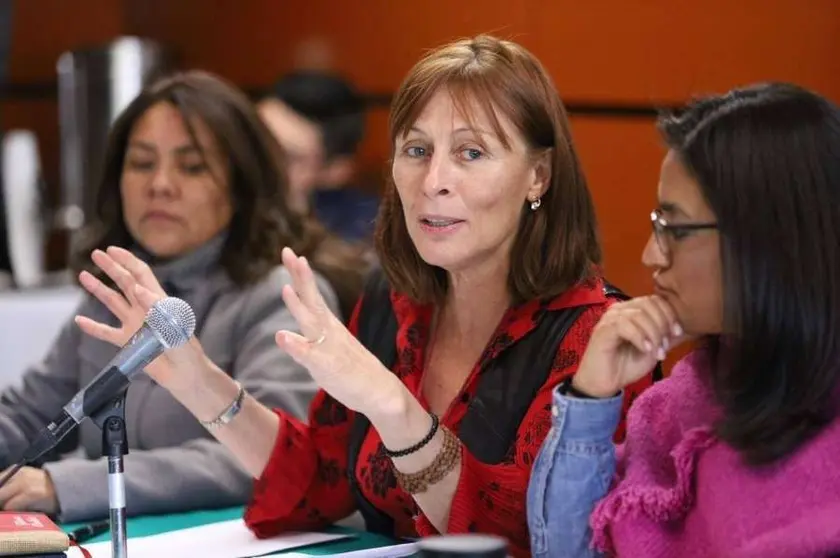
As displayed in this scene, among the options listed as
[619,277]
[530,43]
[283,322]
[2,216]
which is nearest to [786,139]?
[283,322]

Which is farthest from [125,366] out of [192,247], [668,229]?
[192,247]

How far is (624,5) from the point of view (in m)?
3.36

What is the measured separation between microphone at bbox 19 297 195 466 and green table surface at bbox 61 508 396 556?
46 centimetres

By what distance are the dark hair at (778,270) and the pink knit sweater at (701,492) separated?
39mm

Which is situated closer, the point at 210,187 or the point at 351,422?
the point at 351,422

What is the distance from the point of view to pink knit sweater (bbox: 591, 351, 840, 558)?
1.58 metres

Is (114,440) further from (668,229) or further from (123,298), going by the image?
(668,229)

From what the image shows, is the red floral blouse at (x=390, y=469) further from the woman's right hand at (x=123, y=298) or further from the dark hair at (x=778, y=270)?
the dark hair at (x=778, y=270)

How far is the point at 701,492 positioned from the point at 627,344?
0.21m

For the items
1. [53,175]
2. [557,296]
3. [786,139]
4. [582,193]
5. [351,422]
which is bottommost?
[53,175]

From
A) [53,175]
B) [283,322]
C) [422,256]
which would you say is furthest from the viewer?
[53,175]

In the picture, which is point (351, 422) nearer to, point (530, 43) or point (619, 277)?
point (619, 277)

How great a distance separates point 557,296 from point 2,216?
3.06 metres

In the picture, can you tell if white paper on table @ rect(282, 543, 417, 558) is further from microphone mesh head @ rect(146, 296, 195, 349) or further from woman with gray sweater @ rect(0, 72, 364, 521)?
woman with gray sweater @ rect(0, 72, 364, 521)
